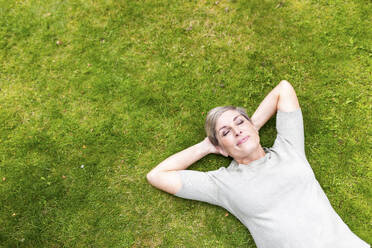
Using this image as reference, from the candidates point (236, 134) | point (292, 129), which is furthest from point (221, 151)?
point (292, 129)

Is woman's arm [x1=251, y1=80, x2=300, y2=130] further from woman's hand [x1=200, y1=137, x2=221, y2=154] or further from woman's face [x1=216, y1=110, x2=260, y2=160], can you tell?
woman's hand [x1=200, y1=137, x2=221, y2=154]

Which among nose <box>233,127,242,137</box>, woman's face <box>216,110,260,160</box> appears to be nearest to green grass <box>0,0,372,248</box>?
woman's face <box>216,110,260,160</box>

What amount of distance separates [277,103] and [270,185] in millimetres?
1403

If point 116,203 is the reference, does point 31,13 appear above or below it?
above

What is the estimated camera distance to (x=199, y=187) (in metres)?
4.21

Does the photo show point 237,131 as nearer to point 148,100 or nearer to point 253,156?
point 253,156

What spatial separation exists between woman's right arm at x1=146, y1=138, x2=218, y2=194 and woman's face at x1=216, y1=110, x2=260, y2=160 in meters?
0.61

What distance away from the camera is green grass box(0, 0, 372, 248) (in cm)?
480

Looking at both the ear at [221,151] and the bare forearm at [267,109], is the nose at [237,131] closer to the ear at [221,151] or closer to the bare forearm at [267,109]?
the ear at [221,151]

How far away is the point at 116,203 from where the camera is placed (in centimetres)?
488

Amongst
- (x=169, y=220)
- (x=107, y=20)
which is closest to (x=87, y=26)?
(x=107, y=20)

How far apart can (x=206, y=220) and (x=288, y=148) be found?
75.0 inches

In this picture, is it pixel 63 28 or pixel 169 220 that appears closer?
pixel 169 220

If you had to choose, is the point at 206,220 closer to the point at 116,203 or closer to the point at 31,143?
the point at 116,203
